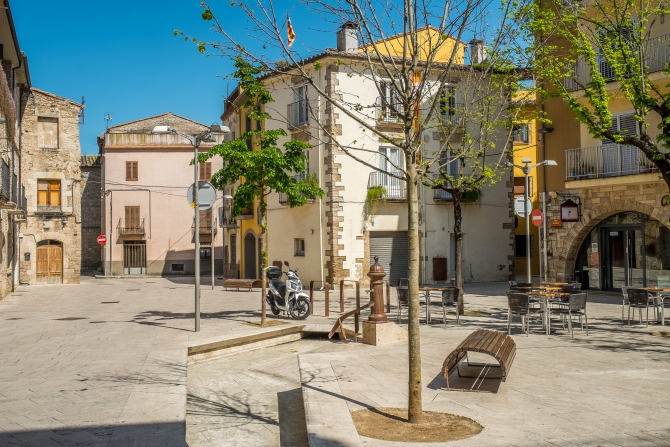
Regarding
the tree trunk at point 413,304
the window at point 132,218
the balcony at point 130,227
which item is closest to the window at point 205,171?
the window at point 132,218

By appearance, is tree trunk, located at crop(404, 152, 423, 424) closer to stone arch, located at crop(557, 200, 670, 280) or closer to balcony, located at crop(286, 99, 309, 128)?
stone arch, located at crop(557, 200, 670, 280)

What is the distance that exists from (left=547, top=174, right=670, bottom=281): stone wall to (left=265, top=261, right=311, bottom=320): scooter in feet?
35.2

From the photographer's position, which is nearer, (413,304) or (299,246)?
(413,304)

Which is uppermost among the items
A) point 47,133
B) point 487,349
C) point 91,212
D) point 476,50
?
point 47,133

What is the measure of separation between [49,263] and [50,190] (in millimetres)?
3445

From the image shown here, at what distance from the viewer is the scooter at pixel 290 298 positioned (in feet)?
50.5

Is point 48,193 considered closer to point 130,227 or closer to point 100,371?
point 130,227

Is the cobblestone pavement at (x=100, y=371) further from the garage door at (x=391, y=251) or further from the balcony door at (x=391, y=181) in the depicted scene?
the balcony door at (x=391, y=181)

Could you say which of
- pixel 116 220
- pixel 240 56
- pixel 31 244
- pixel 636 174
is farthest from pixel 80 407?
pixel 116 220

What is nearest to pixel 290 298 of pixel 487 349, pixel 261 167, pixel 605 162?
pixel 261 167

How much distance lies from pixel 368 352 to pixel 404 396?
9.51 feet

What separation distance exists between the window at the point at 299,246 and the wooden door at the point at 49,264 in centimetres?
1233

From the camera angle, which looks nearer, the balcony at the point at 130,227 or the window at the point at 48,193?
the window at the point at 48,193

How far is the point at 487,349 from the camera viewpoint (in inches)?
290
